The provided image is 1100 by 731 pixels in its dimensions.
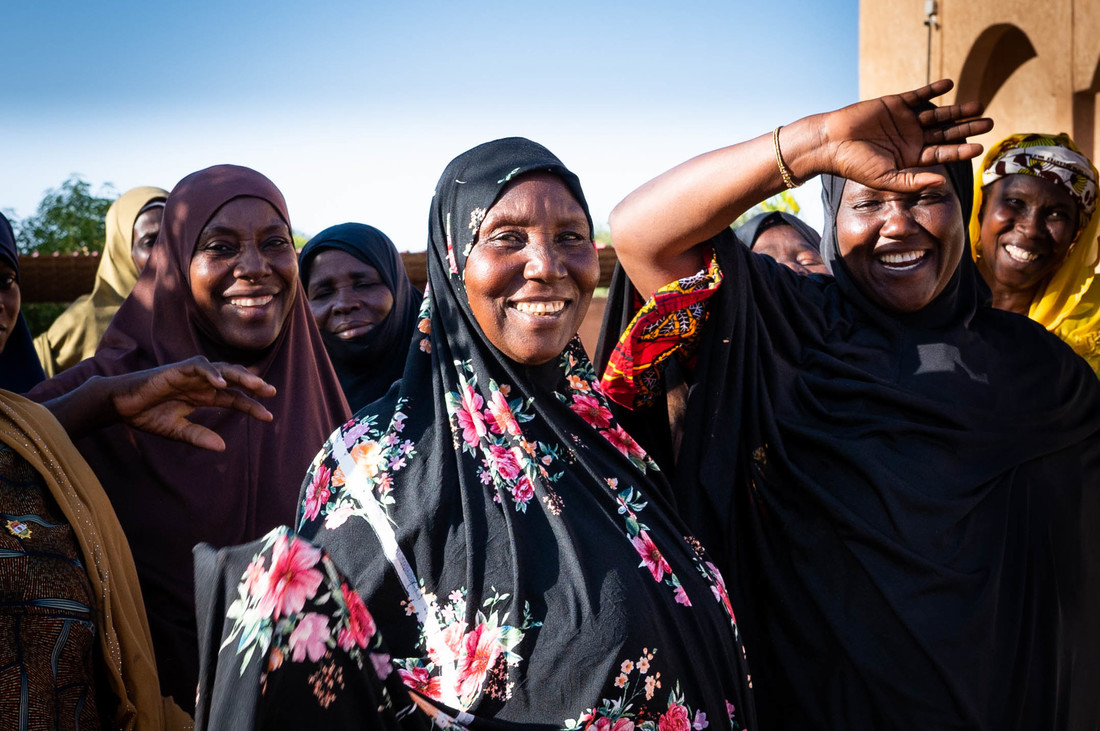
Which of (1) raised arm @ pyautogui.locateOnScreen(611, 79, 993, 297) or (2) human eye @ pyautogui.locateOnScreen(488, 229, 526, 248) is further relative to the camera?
(1) raised arm @ pyautogui.locateOnScreen(611, 79, 993, 297)

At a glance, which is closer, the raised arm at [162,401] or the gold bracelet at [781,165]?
the gold bracelet at [781,165]

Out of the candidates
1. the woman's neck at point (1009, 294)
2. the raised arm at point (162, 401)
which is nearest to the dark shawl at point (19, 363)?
the raised arm at point (162, 401)

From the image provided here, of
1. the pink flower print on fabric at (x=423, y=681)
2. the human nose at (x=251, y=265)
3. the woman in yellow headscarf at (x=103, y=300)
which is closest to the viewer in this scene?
the pink flower print on fabric at (x=423, y=681)

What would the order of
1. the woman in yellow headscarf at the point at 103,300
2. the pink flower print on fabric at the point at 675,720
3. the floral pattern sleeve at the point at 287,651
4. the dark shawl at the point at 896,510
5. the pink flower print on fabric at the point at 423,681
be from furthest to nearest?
the woman in yellow headscarf at the point at 103,300 → the dark shawl at the point at 896,510 → the pink flower print on fabric at the point at 675,720 → the pink flower print on fabric at the point at 423,681 → the floral pattern sleeve at the point at 287,651

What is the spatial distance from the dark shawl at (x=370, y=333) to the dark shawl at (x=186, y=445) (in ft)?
2.38

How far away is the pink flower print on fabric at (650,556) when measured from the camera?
6.76 ft

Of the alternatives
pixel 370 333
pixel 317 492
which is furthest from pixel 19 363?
pixel 317 492

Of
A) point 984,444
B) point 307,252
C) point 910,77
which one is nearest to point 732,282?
point 984,444

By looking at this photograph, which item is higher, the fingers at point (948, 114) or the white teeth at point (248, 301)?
the fingers at point (948, 114)

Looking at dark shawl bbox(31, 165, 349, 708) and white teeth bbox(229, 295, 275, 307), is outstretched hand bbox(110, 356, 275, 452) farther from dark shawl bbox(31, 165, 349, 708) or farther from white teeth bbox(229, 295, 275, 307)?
white teeth bbox(229, 295, 275, 307)

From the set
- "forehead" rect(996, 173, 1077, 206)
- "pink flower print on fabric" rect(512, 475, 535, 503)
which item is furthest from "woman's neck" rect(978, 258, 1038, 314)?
"pink flower print on fabric" rect(512, 475, 535, 503)

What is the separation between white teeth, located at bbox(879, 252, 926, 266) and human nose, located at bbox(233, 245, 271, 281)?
1.67m

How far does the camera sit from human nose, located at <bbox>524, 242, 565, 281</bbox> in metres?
2.11

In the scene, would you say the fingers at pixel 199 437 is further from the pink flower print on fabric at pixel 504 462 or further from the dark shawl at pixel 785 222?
the dark shawl at pixel 785 222
